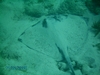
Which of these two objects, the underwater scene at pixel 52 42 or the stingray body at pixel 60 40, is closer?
the stingray body at pixel 60 40

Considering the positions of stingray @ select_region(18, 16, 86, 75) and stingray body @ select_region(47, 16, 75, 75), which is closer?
stingray body @ select_region(47, 16, 75, 75)

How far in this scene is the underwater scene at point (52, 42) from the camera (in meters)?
3.18

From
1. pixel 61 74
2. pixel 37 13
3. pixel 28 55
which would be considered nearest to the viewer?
pixel 61 74

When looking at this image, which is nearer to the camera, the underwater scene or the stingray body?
the stingray body

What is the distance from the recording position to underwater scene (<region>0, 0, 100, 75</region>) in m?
3.18

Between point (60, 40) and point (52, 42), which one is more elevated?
point (60, 40)

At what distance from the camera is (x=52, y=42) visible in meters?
3.33

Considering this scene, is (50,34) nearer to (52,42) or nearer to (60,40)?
(52,42)

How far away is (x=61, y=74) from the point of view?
3098mm

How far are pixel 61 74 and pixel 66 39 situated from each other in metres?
0.86

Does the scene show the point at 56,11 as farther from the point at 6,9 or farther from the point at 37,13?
the point at 6,9

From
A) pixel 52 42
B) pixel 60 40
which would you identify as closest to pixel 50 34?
pixel 52 42

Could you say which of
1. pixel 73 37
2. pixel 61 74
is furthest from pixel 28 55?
pixel 73 37

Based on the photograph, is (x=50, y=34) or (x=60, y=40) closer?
(x=60, y=40)
